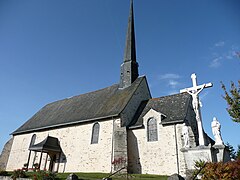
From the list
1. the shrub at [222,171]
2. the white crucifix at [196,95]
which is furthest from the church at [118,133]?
the shrub at [222,171]

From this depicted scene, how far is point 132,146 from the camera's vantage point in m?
15.7

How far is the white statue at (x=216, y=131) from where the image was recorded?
8911mm

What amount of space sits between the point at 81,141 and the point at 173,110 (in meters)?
8.32

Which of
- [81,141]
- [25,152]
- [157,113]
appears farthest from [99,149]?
[25,152]

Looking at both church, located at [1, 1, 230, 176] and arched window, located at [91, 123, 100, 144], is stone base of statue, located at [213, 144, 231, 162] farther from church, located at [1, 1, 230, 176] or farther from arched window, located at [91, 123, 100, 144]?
arched window, located at [91, 123, 100, 144]

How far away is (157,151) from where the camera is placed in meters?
14.5

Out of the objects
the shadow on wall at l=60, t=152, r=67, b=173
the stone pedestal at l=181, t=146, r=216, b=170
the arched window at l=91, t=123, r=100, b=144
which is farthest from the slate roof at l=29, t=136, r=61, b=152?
the stone pedestal at l=181, t=146, r=216, b=170

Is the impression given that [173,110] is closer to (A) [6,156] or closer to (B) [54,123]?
(B) [54,123]

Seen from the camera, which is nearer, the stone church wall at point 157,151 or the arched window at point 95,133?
the stone church wall at point 157,151

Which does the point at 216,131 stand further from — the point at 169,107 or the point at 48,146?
the point at 48,146

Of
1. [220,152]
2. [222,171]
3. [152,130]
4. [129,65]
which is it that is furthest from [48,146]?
[222,171]

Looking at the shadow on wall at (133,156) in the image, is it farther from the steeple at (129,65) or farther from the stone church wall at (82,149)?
the steeple at (129,65)

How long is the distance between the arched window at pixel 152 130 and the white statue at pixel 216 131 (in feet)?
20.2

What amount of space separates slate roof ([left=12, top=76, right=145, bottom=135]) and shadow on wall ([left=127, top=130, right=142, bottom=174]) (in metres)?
2.37
